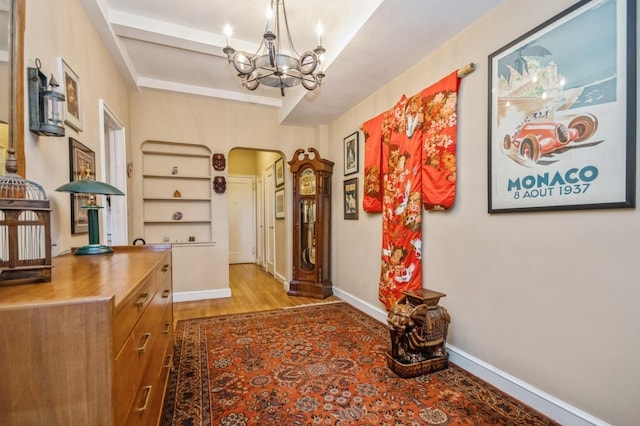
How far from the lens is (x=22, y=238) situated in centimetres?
98

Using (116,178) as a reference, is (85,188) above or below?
below

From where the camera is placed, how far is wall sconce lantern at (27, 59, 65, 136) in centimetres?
135

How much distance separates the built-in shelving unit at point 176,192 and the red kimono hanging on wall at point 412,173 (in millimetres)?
2413

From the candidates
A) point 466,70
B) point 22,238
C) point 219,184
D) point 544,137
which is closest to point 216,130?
point 219,184

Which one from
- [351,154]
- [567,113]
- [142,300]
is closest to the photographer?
[142,300]

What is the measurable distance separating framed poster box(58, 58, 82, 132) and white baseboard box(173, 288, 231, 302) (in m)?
2.50

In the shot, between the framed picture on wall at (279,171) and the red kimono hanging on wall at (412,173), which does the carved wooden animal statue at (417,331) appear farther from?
the framed picture on wall at (279,171)

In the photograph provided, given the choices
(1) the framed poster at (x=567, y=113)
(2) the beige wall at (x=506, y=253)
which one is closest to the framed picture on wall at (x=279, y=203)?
(2) the beige wall at (x=506, y=253)

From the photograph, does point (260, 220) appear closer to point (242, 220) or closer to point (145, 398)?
point (242, 220)

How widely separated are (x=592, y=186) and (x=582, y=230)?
0.23 metres

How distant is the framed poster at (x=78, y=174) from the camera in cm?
185

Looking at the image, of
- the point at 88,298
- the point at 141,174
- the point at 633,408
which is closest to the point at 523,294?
the point at 633,408

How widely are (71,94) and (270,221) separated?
4.03m

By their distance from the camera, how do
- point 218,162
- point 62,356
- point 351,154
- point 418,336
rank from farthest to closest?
point 218,162
point 351,154
point 418,336
point 62,356
